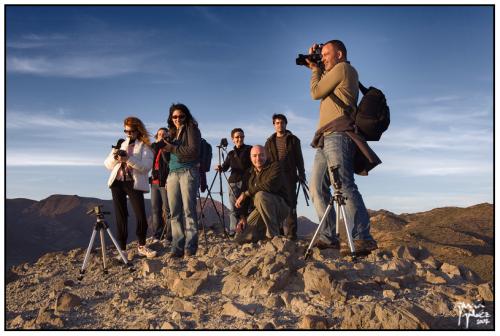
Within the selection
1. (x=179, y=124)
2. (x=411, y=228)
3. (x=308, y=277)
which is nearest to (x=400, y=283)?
(x=308, y=277)

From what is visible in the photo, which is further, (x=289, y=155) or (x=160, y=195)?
(x=160, y=195)

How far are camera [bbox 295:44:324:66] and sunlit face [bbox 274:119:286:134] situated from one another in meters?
3.04

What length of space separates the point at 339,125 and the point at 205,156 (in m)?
4.89

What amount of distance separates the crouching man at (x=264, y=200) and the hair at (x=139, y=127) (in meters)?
1.89

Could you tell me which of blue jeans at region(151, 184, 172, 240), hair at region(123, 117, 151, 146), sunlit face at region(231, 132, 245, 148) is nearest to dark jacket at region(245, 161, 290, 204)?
hair at region(123, 117, 151, 146)

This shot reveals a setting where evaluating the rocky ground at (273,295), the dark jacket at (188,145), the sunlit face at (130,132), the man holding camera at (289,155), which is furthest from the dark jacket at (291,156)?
the sunlit face at (130,132)

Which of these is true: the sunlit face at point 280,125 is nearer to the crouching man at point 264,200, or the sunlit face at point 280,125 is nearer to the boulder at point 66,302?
the crouching man at point 264,200

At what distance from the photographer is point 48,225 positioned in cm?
6450

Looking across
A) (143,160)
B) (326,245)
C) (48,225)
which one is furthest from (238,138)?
(48,225)

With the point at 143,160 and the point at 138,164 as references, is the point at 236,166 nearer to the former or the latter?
the point at 143,160

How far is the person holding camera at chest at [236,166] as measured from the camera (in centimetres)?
1016

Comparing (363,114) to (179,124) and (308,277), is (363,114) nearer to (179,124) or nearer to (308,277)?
(308,277)

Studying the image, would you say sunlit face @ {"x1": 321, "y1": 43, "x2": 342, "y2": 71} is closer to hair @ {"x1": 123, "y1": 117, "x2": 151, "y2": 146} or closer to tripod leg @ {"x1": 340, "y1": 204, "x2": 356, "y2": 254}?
tripod leg @ {"x1": 340, "y1": 204, "x2": 356, "y2": 254}

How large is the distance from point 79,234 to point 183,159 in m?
59.6
